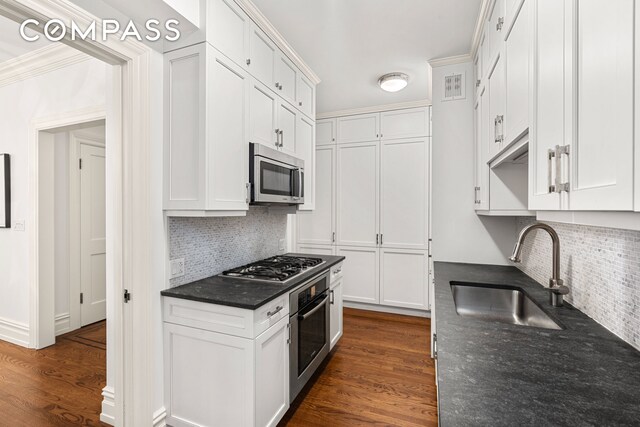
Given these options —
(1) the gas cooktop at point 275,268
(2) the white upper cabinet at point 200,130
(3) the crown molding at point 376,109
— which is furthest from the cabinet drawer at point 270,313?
(3) the crown molding at point 376,109

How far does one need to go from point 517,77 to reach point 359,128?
285 cm

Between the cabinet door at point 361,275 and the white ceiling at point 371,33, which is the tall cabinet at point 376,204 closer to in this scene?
the cabinet door at point 361,275

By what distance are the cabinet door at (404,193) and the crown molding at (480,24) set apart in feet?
4.58

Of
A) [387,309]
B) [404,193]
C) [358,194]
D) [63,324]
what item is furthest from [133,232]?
[387,309]

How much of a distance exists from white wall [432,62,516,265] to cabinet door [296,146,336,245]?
170 cm

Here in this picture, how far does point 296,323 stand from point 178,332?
0.70 meters

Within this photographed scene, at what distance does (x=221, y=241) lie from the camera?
7.54 ft

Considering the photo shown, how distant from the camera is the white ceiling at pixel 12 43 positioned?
2.19m

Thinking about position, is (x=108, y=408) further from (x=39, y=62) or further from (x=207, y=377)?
(x=39, y=62)

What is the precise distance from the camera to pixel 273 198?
7.41 feet

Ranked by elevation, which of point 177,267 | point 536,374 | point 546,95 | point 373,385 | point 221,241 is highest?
point 546,95

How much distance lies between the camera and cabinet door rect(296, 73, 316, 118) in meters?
2.83

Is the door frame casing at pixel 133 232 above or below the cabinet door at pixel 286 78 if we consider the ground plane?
below

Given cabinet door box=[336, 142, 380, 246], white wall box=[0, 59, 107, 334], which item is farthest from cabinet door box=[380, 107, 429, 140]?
white wall box=[0, 59, 107, 334]
